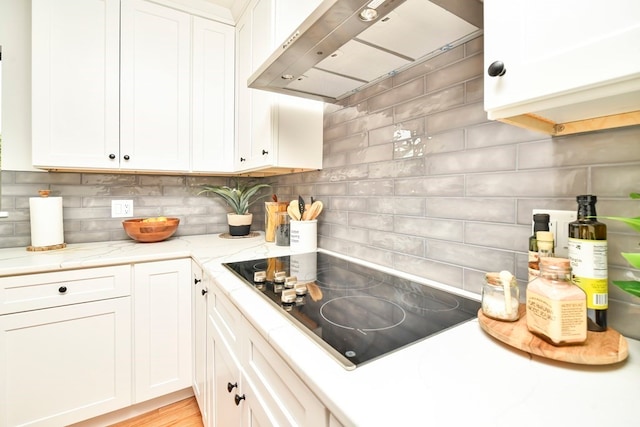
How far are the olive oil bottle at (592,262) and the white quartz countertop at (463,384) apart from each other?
9 cm

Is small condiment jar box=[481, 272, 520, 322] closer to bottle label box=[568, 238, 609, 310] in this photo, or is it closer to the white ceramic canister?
bottle label box=[568, 238, 609, 310]

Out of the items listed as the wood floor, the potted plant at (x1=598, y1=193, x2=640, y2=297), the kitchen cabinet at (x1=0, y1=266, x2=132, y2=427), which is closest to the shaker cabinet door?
the kitchen cabinet at (x1=0, y1=266, x2=132, y2=427)

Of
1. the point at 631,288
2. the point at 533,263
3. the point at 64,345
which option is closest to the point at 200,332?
the point at 64,345

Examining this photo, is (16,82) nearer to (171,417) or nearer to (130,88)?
(130,88)

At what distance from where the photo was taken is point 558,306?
536mm

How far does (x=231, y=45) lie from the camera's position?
6.45ft

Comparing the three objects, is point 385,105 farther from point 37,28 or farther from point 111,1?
point 37,28

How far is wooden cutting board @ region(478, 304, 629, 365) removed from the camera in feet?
1.68

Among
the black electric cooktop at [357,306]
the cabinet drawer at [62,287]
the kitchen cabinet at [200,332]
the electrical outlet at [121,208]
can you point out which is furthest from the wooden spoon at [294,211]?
the electrical outlet at [121,208]

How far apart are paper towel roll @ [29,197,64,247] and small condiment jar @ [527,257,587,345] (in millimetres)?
2163

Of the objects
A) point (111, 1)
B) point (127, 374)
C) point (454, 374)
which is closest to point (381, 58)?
point (454, 374)

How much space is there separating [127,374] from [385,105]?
1864 mm

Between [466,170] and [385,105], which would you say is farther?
[385,105]

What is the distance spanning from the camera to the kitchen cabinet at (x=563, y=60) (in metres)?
0.41
